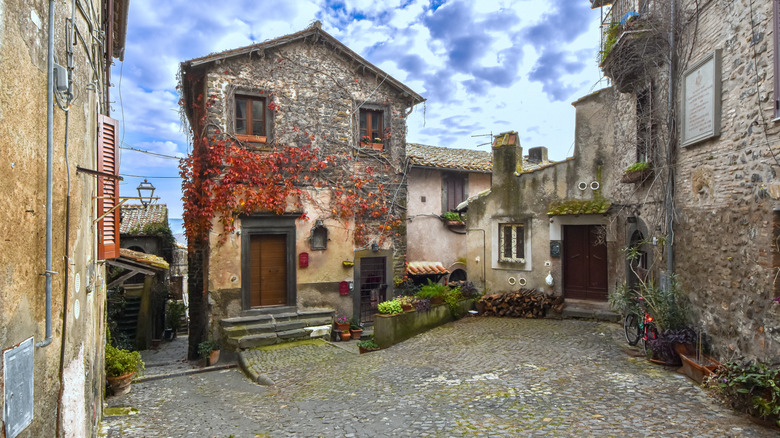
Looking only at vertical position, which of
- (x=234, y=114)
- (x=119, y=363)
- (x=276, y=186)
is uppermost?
(x=234, y=114)

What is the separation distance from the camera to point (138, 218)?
71.7 feet

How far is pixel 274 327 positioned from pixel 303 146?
4.56m

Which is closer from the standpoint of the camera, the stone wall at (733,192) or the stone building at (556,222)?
the stone wall at (733,192)

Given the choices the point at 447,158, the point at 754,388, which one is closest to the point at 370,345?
the point at 754,388

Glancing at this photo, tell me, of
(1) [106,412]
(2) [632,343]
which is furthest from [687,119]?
(1) [106,412]

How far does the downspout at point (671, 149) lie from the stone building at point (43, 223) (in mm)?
8572

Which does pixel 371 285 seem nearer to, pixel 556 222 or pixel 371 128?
pixel 371 128

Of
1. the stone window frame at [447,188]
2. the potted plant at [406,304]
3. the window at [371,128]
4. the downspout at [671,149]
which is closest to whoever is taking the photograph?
the downspout at [671,149]

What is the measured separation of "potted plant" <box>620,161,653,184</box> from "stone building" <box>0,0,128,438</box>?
899 cm

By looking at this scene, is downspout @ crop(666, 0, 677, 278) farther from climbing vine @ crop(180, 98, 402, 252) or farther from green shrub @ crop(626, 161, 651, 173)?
climbing vine @ crop(180, 98, 402, 252)

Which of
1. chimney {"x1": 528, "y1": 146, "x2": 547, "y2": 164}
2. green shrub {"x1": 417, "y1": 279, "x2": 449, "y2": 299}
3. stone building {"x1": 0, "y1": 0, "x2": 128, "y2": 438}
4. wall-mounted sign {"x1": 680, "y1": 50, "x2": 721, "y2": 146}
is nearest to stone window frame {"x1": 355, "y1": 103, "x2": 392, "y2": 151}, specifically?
green shrub {"x1": 417, "y1": 279, "x2": 449, "y2": 299}

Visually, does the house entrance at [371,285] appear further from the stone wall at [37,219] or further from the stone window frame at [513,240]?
the stone wall at [37,219]

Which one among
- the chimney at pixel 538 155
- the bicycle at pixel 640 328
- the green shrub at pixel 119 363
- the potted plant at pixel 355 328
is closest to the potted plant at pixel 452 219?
the potted plant at pixel 355 328

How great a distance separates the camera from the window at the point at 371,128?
43.3ft
